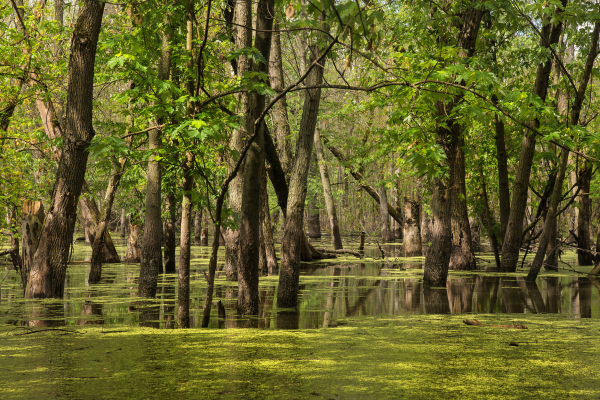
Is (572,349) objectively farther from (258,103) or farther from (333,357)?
(258,103)

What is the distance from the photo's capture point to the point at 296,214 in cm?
799

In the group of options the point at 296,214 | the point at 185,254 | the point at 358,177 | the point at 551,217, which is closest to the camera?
the point at 185,254

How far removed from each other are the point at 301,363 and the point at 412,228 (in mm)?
16599

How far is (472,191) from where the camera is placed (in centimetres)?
1727

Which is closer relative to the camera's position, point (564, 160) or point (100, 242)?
point (564, 160)

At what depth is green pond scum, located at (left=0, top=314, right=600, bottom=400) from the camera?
3406mm

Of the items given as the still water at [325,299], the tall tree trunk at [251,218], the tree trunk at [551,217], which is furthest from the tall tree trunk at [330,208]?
the tall tree trunk at [251,218]

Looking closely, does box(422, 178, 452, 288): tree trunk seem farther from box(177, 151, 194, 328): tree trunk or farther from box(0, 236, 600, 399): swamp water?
box(177, 151, 194, 328): tree trunk

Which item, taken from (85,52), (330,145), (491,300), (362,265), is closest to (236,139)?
(85,52)

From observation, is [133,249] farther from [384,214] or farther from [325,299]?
[384,214]

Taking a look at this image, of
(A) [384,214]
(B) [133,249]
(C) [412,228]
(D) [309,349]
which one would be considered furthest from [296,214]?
(A) [384,214]

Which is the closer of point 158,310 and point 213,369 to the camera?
point 213,369

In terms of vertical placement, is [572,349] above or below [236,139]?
below

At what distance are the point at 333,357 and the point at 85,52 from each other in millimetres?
5966
